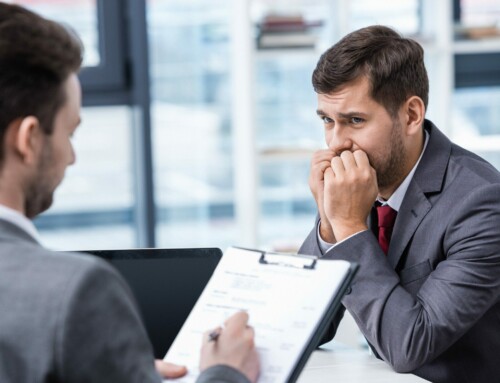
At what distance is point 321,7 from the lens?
3.87 metres

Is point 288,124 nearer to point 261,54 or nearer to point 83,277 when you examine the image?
point 261,54

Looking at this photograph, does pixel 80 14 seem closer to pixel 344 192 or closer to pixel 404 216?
pixel 344 192

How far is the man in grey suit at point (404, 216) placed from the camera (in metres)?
1.80

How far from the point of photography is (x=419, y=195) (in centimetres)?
Result: 194

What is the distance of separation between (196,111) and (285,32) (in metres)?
0.75

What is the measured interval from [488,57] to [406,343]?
2.73m

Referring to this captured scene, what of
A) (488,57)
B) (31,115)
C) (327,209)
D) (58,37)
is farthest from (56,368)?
(488,57)

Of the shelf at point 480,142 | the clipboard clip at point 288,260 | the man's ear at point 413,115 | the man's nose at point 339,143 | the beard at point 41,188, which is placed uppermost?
the beard at point 41,188

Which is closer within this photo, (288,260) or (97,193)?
(288,260)

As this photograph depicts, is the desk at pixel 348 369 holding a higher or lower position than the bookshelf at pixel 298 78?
lower

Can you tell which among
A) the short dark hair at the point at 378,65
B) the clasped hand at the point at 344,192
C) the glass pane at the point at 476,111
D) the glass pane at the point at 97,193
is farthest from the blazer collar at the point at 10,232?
the glass pane at the point at 476,111

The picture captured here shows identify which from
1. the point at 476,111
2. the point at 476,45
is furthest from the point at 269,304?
the point at 476,111

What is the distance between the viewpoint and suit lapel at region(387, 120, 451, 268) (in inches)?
75.9

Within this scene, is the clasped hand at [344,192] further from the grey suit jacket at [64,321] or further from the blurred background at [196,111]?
the blurred background at [196,111]
